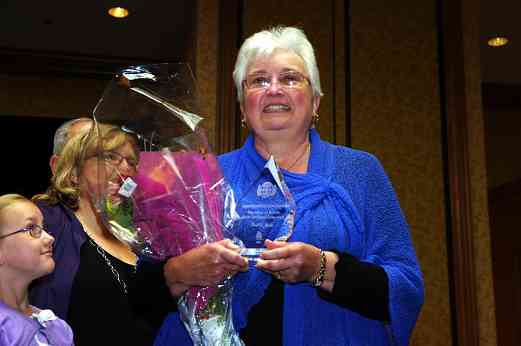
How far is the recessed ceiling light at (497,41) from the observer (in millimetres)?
5520

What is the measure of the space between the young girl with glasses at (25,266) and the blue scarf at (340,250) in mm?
479

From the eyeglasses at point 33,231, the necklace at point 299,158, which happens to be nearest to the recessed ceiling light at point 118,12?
the eyeglasses at point 33,231

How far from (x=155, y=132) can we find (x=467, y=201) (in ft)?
9.63

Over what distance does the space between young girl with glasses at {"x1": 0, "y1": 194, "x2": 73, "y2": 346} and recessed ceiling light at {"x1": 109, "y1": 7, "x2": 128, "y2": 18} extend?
11.4 ft

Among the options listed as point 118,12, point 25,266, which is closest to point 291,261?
point 25,266

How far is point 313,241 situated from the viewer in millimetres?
1260

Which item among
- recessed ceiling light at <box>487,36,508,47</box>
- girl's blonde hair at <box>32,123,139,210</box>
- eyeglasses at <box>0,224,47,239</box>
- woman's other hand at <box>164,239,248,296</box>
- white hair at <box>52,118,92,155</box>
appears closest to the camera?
woman's other hand at <box>164,239,248,296</box>

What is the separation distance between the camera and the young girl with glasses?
1646mm

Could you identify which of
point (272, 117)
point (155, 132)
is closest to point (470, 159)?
A: point (272, 117)

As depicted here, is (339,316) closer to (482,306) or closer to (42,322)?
(42,322)

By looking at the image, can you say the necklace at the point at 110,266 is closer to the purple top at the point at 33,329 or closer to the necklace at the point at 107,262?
the necklace at the point at 107,262

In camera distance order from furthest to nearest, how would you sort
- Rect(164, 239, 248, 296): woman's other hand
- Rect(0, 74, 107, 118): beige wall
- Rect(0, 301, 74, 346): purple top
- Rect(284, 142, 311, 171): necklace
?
Rect(0, 74, 107, 118): beige wall → Rect(0, 301, 74, 346): purple top → Rect(284, 142, 311, 171): necklace → Rect(164, 239, 248, 296): woman's other hand

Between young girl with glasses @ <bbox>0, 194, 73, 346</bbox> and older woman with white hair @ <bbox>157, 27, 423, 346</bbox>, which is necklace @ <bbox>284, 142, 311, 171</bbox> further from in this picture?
young girl with glasses @ <bbox>0, 194, 73, 346</bbox>

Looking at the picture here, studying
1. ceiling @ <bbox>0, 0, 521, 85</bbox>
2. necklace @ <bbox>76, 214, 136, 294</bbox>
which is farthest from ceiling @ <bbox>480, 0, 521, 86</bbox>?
necklace @ <bbox>76, 214, 136, 294</bbox>
